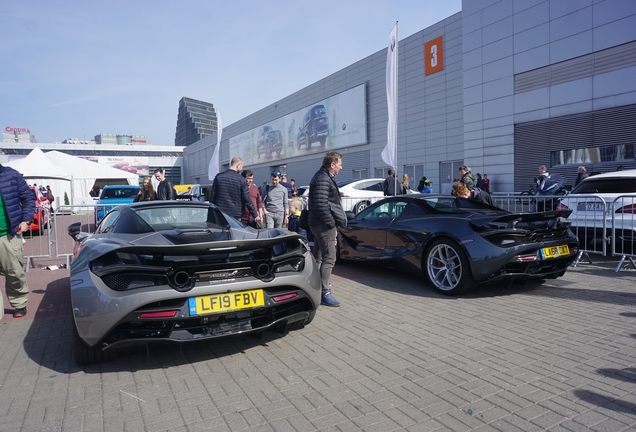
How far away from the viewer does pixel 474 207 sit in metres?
6.02

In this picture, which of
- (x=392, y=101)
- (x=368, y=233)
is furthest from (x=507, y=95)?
(x=368, y=233)

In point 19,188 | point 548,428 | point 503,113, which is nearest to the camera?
point 548,428

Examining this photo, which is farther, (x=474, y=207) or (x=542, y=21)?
(x=542, y=21)

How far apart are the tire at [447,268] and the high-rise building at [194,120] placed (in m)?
142

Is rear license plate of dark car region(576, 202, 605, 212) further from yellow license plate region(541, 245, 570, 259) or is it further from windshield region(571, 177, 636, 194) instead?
yellow license plate region(541, 245, 570, 259)

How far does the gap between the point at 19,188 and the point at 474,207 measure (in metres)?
5.51

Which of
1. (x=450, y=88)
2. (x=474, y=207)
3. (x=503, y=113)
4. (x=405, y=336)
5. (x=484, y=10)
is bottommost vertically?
(x=405, y=336)

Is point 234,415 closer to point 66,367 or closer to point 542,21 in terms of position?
point 66,367

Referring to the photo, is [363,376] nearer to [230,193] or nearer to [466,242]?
[466,242]

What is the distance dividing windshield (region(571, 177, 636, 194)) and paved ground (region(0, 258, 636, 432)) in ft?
11.6

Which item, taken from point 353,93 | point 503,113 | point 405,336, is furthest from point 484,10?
point 405,336

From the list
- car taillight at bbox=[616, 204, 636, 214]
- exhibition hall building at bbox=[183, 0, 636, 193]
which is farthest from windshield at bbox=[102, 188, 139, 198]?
exhibition hall building at bbox=[183, 0, 636, 193]

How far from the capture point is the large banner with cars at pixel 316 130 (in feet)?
96.7

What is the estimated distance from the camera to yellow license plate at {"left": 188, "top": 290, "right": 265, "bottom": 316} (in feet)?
10.2
